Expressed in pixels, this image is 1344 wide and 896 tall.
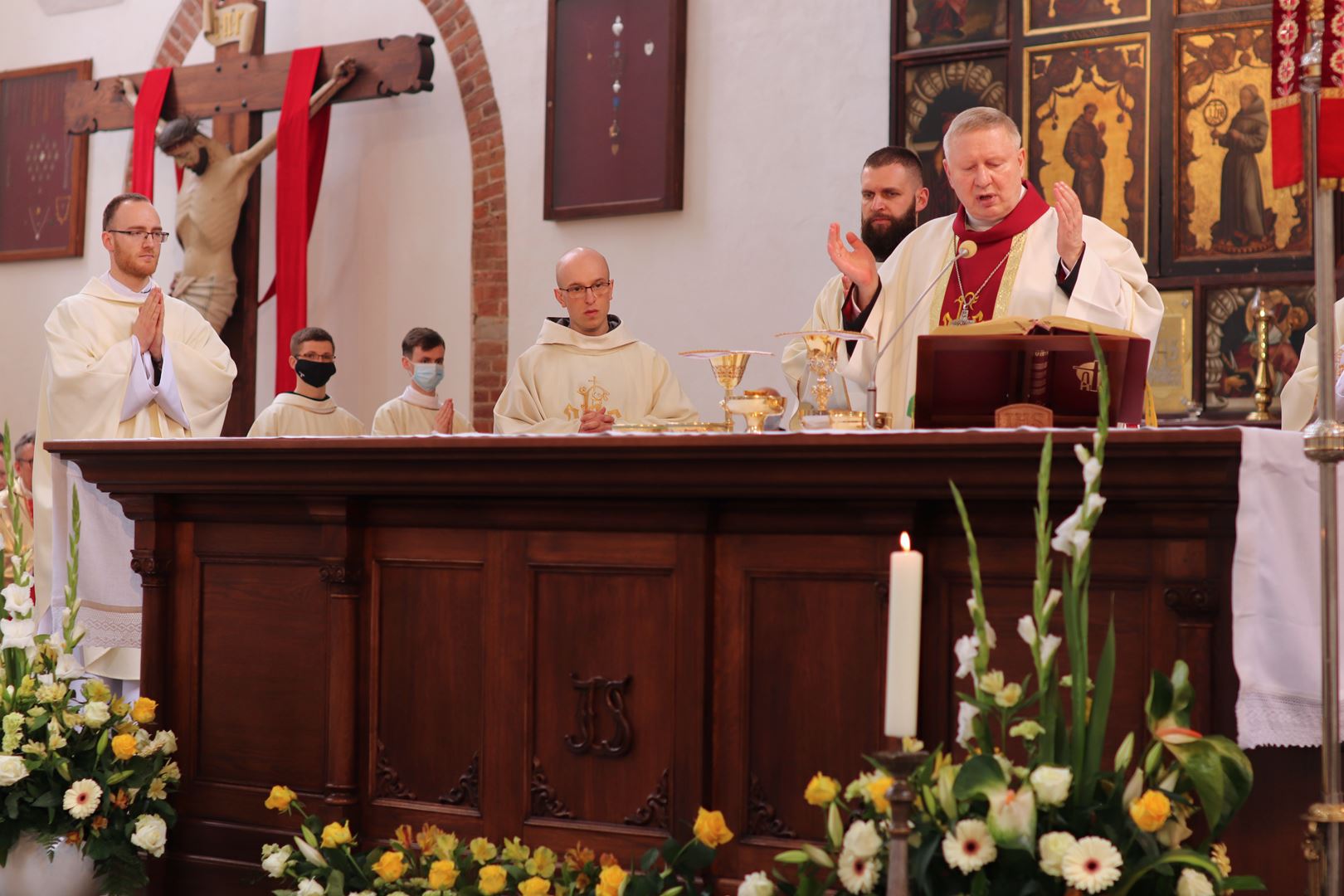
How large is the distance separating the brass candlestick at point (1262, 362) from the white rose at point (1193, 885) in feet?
12.6

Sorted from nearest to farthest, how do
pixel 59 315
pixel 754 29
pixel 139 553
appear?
pixel 139 553 < pixel 59 315 < pixel 754 29

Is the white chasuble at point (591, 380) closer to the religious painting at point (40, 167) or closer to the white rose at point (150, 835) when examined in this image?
the white rose at point (150, 835)

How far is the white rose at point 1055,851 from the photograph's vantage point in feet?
7.56

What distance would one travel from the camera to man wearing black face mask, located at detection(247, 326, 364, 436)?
685 centimetres

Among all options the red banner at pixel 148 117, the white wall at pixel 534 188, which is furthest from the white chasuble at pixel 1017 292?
the red banner at pixel 148 117

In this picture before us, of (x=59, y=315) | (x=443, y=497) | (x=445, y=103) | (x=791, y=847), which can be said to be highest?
(x=445, y=103)

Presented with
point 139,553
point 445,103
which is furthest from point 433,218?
point 139,553

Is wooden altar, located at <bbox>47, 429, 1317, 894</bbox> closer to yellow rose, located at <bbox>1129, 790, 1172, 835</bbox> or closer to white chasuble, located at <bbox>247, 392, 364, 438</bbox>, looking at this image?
yellow rose, located at <bbox>1129, 790, 1172, 835</bbox>

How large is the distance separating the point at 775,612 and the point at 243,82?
6484 mm

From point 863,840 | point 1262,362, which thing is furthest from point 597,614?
point 1262,362

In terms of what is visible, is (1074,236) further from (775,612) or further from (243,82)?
(243,82)

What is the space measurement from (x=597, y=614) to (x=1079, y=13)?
4.17 metres

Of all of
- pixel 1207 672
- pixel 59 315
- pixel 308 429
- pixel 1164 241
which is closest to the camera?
pixel 1207 672

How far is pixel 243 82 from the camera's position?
28.5ft
